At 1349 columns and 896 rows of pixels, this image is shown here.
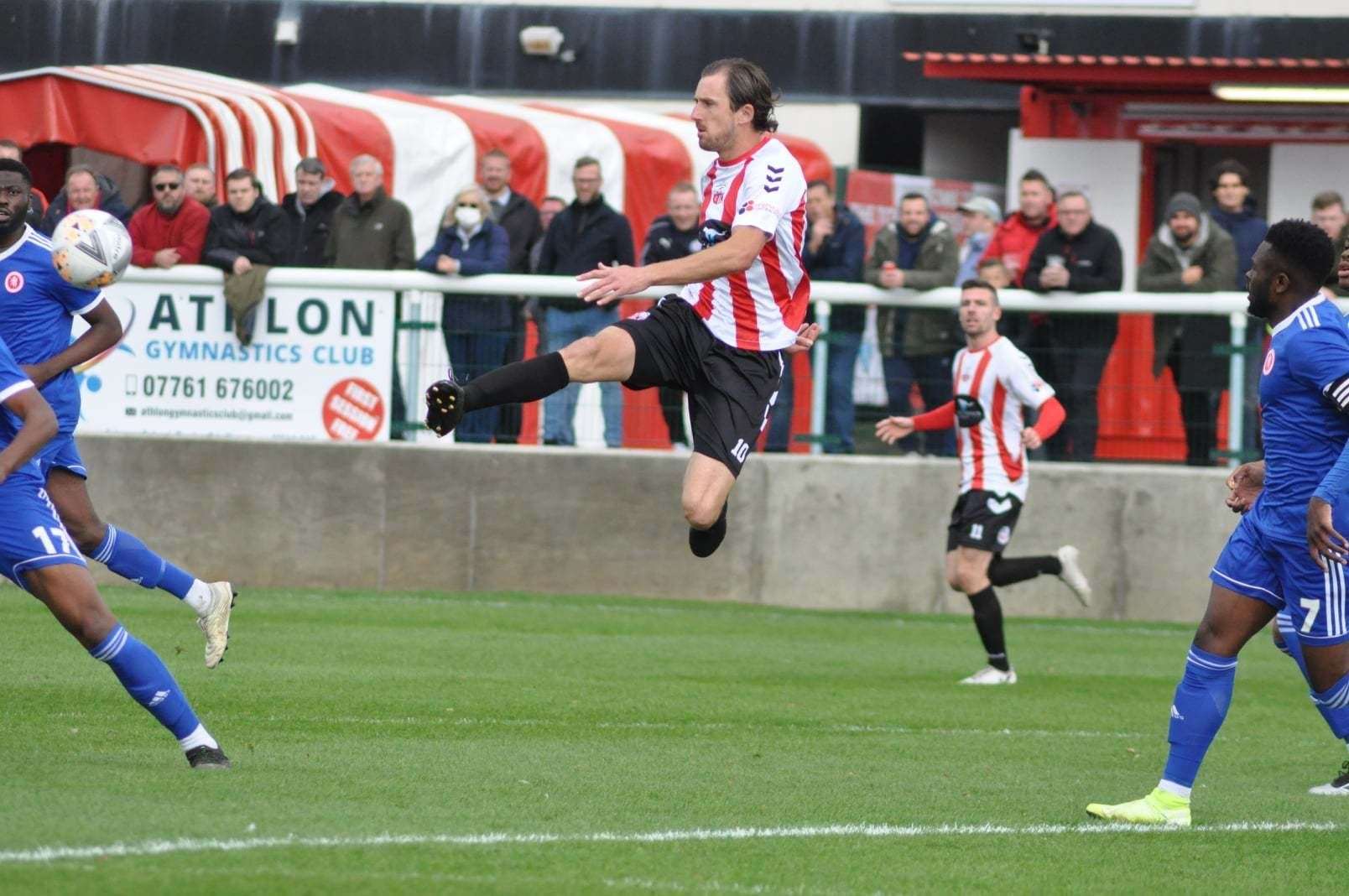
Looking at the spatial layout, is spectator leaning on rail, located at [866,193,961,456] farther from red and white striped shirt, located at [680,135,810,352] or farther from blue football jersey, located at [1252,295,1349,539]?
blue football jersey, located at [1252,295,1349,539]

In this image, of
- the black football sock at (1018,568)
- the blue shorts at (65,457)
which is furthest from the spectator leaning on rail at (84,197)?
the black football sock at (1018,568)

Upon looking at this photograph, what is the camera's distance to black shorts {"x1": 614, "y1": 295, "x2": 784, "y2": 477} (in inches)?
356

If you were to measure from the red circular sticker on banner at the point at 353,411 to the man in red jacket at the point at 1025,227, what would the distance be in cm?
457

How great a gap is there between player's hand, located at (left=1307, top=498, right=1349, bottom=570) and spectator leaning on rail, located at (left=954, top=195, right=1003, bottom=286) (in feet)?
31.2

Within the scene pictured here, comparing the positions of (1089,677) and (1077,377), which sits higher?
(1077,377)

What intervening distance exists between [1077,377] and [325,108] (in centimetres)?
741

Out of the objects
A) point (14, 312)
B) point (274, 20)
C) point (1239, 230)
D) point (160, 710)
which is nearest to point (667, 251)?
point (1239, 230)

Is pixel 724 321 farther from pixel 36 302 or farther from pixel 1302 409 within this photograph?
pixel 36 302

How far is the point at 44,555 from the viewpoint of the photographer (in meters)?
7.41

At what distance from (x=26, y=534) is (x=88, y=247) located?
177cm

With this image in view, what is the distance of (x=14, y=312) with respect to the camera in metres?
9.23

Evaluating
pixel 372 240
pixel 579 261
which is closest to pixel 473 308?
pixel 579 261

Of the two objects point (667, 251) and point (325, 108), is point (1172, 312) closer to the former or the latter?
point (667, 251)

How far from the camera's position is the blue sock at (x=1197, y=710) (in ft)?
25.4
